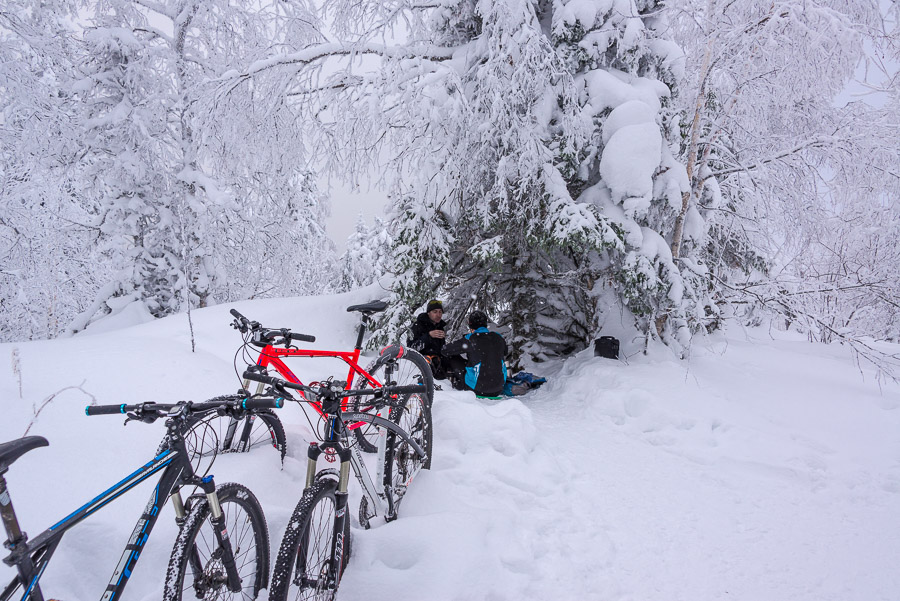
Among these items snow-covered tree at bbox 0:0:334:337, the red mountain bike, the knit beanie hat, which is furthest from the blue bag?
snow-covered tree at bbox 0:0:334:337

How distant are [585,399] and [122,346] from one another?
17.7ft

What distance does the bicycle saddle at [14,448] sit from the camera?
1.32m

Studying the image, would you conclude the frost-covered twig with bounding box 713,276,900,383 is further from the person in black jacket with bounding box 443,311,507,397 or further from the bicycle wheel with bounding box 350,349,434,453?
the bicycle wheel with bounding box 350,349,434,453

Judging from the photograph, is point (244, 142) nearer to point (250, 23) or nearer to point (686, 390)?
point (250, 23)

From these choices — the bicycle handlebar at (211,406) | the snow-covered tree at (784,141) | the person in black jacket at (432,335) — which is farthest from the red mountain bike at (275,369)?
the snow-covered tree at (784,141)

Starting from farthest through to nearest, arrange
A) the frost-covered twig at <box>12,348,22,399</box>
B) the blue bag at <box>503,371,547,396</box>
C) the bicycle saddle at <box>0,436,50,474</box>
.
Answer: the blue bag at <box>503,371,547,396</box> < the frost-covered twig at <box>12,348,22,399</box> < the bicycle saddle at <box>0,436,50,474</box>

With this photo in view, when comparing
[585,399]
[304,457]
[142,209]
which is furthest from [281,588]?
[142,209]

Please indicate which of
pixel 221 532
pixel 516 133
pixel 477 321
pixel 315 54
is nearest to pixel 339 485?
pixel 221 532

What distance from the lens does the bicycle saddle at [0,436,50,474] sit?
132 centimetres

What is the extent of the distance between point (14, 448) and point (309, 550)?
1224 mm

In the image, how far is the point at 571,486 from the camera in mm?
3916

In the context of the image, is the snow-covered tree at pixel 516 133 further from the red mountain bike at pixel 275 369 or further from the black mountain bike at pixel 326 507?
the black mountain bike at pixel 326 507

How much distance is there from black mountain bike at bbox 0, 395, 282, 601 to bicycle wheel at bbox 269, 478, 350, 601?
0.30m

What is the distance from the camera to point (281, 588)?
1.83 metres
